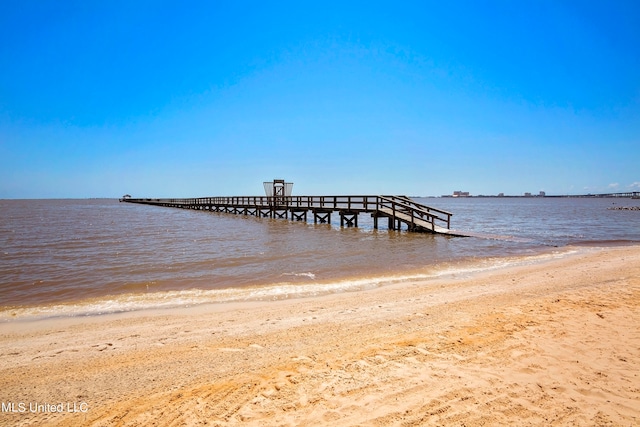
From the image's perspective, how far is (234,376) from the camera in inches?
153

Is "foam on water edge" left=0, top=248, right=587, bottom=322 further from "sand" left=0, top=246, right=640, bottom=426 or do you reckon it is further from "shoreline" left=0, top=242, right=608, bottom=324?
"sand" left=0, top=246, right=640, bottom=426

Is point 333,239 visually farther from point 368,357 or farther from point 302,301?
point 368,357

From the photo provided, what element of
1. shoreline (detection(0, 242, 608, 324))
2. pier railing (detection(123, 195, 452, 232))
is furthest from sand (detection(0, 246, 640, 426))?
pier railing (detection(123, 195, 452, 232))

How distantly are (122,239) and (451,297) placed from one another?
18587 millimetres

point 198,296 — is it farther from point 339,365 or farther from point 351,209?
point 351,209

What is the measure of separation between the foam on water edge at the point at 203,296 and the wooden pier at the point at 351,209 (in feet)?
36.7

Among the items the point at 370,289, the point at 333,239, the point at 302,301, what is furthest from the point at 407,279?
the point at 333,239

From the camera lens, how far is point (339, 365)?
13.3ft

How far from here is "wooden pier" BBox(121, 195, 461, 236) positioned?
21780mm

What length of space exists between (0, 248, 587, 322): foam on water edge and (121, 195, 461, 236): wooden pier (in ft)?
36.7

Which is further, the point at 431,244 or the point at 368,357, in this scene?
the point at 431,244

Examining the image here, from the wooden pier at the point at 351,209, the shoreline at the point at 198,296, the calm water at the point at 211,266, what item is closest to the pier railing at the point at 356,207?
the wooden pier at the point at 351,209

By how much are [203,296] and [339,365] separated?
5136 millimetres

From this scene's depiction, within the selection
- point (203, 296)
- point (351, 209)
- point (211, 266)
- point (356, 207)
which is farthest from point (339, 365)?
point (356, 207)
